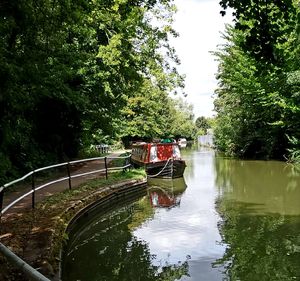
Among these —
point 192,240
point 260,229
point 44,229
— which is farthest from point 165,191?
point 44,229

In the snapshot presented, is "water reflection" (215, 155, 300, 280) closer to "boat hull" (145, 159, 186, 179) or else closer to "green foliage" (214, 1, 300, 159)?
"boat hull" (145, 159, 186, 179)

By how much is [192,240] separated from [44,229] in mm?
3340

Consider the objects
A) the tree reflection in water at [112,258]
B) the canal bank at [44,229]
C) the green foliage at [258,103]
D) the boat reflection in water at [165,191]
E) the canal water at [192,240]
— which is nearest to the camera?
the canal bank at [44,229]

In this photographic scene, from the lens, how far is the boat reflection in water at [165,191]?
1464 cm

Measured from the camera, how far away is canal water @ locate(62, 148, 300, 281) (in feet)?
24.1

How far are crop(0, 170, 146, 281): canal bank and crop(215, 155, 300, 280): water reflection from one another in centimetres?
299

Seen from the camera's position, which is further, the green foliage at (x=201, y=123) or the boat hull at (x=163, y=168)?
the green foliage at (x=201, y=123)

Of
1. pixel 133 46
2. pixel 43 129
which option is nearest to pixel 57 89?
pixel 43 129

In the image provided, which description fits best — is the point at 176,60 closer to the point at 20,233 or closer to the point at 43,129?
the point at 43,129

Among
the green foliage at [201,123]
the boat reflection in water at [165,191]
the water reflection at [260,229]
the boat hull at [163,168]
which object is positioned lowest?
the boat reflection in water at [165,191]

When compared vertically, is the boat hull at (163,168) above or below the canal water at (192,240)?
above

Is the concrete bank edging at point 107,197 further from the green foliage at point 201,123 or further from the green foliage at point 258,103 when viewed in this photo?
the green foliage at point 201,123

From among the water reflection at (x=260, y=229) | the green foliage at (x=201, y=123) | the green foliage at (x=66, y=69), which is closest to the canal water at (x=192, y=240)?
the water reflection at (x=260, y=229)

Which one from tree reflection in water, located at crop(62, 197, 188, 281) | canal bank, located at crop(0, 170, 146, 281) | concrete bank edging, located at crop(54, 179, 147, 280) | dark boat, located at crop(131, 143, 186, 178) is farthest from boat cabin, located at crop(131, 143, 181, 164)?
tree reflection in water, located at crop(62, 197, 188, 281)
